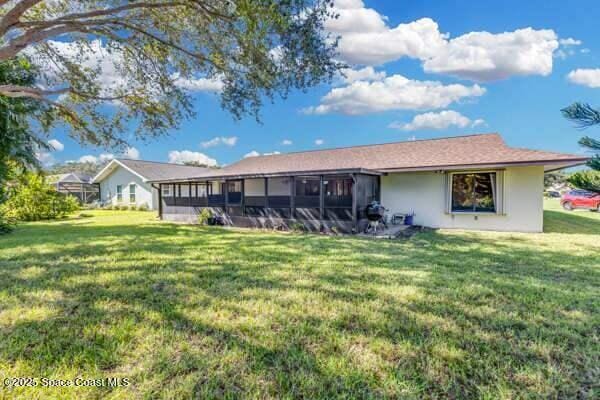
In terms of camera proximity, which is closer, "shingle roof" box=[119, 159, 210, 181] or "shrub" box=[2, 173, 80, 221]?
"shrub" box=[2, 173, 80, 221]

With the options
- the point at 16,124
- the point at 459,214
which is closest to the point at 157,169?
the point at 16,124

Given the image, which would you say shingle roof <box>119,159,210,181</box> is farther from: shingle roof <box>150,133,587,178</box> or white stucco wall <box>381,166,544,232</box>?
white stucco wall <box>381,166,544,232</box>

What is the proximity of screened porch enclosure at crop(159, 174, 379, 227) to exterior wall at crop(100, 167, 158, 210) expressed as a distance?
753cm

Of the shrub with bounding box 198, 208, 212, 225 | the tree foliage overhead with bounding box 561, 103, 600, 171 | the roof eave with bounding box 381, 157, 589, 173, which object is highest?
the roof eave with bounding box 381, 157, 589, 173

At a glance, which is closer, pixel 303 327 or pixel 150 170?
pixel 303 327

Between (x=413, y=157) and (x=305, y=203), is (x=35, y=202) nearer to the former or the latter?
(x=305, y=203)

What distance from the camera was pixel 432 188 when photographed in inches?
444

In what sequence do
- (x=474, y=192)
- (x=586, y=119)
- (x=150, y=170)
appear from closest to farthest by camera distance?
(x=586, y=119) < (x=474, y=192) < (x=150, y=170)

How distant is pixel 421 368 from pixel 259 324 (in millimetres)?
1503

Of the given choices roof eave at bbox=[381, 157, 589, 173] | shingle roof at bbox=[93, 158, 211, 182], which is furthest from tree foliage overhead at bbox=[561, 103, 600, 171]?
shingle roof at bbox=[93, 158, 211, 182]

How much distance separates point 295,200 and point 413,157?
550cm

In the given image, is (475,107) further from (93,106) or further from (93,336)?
(93,336)

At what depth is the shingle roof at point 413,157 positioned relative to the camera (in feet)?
31.8

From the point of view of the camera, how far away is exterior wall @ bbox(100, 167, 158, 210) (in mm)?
22531
